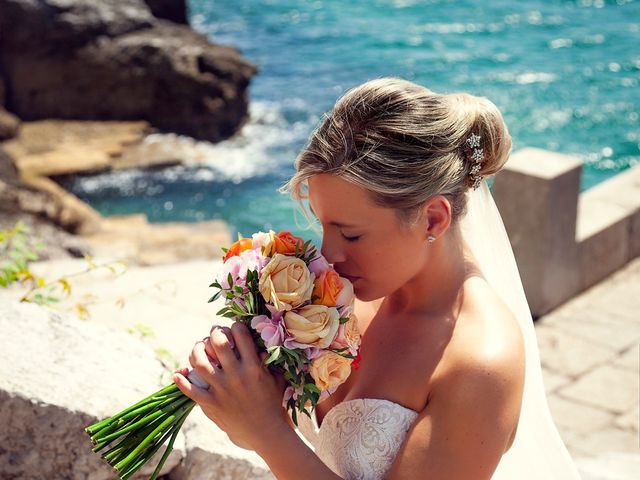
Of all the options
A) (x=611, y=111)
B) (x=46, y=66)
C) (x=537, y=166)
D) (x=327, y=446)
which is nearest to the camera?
(x=327, y=446)

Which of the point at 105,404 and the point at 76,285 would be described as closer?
the point at 105,404

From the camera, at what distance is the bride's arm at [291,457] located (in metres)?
2.31

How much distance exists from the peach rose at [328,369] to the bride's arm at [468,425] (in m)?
0.25

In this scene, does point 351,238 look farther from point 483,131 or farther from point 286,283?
point 483,131

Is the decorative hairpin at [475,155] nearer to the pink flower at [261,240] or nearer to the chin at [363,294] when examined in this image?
the chin at [363,294]

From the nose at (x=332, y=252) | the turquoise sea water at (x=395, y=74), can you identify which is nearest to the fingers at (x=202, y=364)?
the nose at (x=332, y=252)

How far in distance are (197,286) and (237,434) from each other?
273 cm

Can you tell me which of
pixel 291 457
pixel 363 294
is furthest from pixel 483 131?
pixel 291 457

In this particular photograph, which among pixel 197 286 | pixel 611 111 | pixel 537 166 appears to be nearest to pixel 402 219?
pixel 197 286

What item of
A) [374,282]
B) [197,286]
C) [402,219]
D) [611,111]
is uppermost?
[402,219]

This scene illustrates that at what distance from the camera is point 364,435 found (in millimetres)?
2525

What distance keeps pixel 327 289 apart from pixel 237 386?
31cm

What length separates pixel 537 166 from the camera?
5.99 m

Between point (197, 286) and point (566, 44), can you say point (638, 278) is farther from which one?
point (566, 44)
